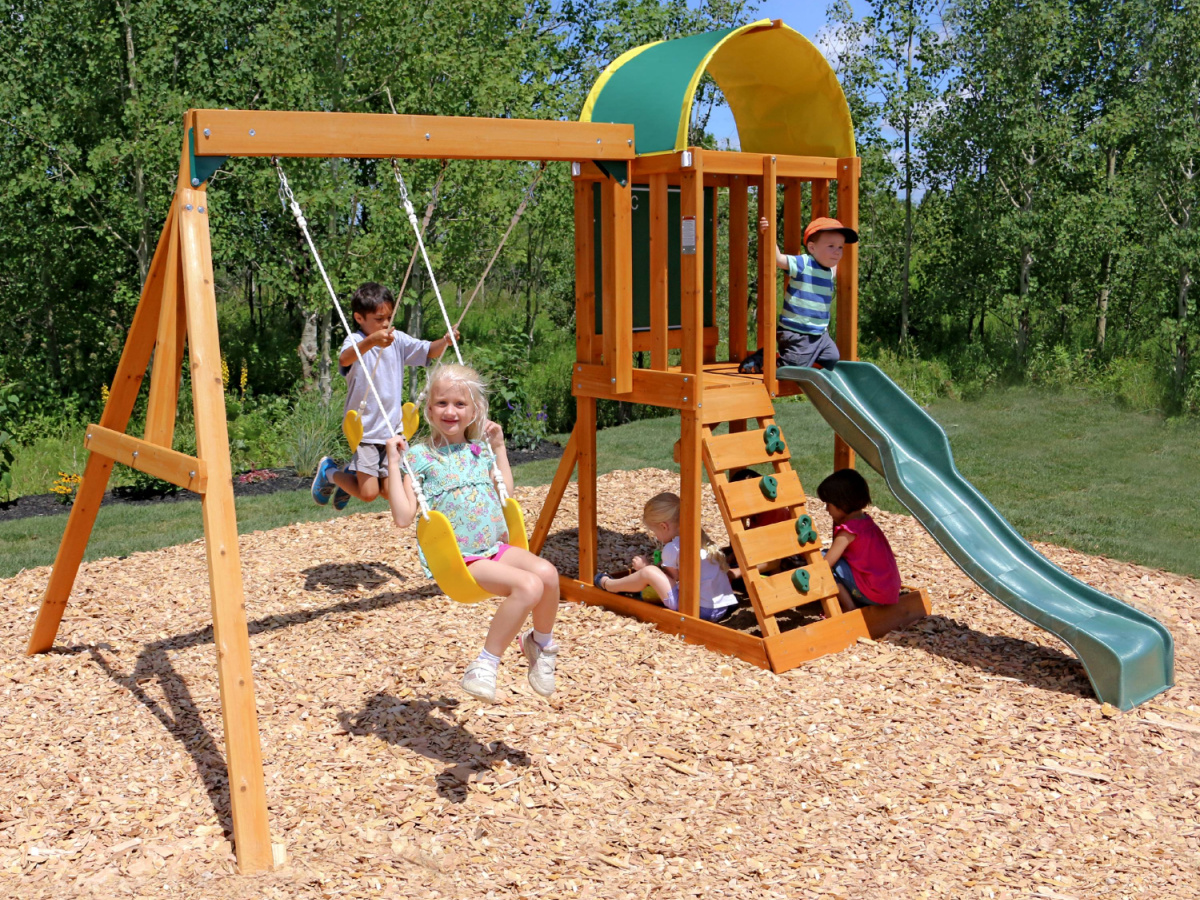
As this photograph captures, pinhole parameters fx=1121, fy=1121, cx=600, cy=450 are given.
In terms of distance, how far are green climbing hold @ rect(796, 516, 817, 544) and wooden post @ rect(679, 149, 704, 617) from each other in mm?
526

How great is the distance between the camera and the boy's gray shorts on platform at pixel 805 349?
6.12m

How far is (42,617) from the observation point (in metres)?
5.59

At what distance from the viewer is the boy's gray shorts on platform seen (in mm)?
6125

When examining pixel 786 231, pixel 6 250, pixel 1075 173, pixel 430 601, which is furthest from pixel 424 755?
pixel 1075 173

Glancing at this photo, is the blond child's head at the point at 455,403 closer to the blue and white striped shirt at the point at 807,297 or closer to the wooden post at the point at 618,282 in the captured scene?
the wooden post at the point at 618,282

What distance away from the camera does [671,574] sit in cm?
616

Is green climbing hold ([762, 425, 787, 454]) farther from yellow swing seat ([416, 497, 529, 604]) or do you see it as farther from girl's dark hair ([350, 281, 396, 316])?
yellow swing seat ([416, 497, 529, 604])

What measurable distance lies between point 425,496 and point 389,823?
1.21 m

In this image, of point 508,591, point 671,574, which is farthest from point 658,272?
point 508,591

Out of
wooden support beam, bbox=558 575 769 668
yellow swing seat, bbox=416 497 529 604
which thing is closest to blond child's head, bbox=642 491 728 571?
wooden support beam, bbox=558 575 769 668

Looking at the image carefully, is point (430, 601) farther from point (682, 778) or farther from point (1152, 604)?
point (1152, 604)

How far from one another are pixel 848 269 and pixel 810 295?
1.48 ft

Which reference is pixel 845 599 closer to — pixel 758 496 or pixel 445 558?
pixel 758 496

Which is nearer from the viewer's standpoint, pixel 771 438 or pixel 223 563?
pixel 223 563
